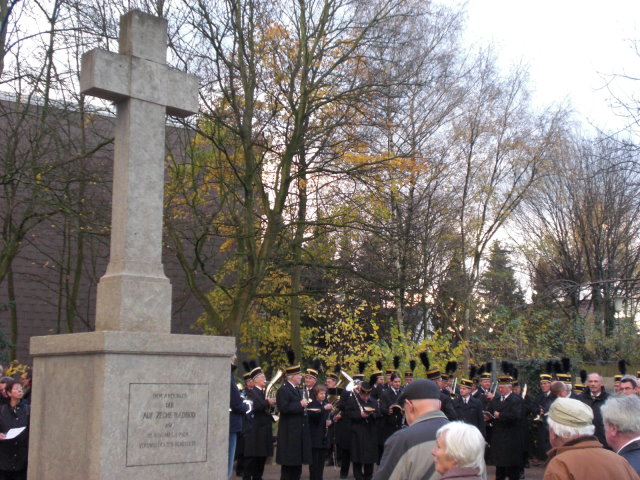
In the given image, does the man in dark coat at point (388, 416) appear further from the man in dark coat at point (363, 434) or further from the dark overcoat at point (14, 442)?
the dark overcoat at point (14, 442)

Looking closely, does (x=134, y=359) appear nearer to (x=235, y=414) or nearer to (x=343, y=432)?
(x=235, y=414)

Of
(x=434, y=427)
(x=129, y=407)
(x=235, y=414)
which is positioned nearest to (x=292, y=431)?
(x=235, y=414)

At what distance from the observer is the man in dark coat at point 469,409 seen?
16.1 meters

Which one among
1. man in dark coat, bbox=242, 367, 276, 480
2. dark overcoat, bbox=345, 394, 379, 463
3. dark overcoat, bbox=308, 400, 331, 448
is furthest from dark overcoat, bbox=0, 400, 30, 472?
dark overcoat, bbox=345, 394, 379, 463

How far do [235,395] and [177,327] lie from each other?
1863 centimetres

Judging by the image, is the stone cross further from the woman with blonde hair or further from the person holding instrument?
the woman with blonde hair

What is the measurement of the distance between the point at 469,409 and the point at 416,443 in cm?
1173

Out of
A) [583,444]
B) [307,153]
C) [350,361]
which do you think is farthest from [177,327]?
[583,444]

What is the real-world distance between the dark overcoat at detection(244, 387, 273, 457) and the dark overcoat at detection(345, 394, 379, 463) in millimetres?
2172

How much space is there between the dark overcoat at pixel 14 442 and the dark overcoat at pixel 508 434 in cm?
939

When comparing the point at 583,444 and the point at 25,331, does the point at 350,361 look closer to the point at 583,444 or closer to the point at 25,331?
the point at 25,331

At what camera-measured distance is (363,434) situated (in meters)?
15.7

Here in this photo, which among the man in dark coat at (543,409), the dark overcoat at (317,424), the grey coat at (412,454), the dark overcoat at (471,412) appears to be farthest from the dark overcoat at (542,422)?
the grey coat at (412,454)

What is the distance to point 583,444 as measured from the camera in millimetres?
4355
